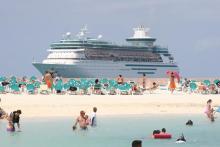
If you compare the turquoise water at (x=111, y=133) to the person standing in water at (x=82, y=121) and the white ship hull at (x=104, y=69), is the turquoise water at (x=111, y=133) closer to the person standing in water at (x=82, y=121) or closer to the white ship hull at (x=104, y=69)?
the person standing in water at (x=82, y=121)

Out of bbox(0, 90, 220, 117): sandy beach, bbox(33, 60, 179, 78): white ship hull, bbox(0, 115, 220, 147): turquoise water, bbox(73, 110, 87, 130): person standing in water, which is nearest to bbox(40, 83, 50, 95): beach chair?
bbox(0, 90, 220, 117): sandy beach

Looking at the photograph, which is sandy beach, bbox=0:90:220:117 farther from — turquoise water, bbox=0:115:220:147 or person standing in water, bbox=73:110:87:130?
person standing in water, bbox=73:110:87:130

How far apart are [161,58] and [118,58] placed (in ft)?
27.0

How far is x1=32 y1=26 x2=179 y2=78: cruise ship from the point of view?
267ft

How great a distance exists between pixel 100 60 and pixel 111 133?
211ft

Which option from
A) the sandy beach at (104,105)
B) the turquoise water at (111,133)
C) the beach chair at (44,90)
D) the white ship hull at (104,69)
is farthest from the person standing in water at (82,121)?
the white ship hull at (104,69)

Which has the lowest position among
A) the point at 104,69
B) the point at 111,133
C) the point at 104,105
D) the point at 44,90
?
the point at 111,133

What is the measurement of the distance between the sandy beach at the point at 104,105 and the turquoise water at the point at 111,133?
2.36 meters

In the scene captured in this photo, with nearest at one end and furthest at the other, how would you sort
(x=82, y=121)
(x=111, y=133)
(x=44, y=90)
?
1. (x=111, y=133)
2. (x=82, y=121)
3. (x=44, y=90)

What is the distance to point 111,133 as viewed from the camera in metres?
19.2

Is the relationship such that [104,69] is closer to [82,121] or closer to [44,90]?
[44,90]

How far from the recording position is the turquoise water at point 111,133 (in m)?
16.7

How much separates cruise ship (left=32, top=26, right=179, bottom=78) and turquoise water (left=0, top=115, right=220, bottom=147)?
2141 inches

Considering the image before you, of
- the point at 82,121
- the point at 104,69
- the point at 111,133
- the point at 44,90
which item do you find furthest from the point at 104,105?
the point at 104,69
